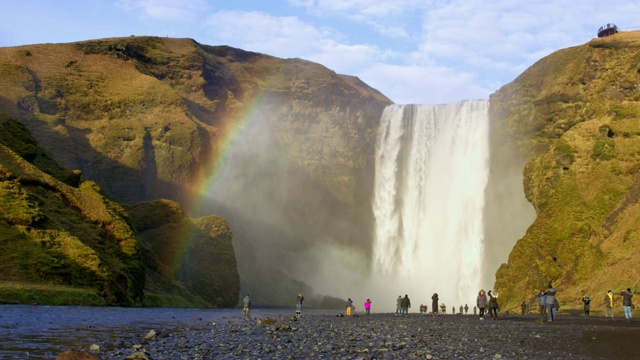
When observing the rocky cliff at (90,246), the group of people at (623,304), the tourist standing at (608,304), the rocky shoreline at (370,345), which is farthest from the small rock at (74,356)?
the tourist standing at (608,304)

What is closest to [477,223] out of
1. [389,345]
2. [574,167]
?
[574,167]

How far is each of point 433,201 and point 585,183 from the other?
3743 centimetres

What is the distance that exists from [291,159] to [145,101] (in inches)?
1133

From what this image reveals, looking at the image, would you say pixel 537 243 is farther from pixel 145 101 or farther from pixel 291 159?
pixel 145 101

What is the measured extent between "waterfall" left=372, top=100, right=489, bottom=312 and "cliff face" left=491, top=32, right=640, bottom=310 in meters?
12.0

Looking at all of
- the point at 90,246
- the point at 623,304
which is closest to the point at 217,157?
the point at 90,246

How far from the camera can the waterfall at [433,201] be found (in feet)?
302

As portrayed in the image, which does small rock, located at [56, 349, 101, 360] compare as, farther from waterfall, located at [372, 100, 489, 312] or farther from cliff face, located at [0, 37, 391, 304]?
cliff face, located at [0, 37, 391, 304]

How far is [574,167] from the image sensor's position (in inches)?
2591

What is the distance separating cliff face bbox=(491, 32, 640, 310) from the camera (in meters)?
53.5

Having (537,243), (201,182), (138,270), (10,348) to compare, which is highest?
(201,182)

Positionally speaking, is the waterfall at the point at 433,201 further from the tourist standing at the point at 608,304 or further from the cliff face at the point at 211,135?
the tourist standing at the point at 608,304

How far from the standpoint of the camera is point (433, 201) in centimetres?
9938

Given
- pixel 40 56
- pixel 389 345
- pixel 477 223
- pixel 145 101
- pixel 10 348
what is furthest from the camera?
pixel 40 56
